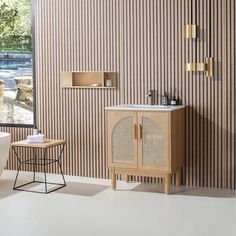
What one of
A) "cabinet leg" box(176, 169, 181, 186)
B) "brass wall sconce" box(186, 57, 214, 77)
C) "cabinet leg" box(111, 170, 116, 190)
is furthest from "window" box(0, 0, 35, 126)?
"brass wall sconce" box(186, 57, 214, 77)

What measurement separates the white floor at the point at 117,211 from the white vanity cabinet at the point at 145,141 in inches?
11.7

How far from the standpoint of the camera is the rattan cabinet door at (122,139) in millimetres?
6242

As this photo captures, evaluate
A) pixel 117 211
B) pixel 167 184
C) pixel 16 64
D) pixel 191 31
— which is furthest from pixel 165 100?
pixel 16 64

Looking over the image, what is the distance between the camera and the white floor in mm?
4883

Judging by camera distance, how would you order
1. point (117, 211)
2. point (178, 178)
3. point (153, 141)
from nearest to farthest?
point (117, 211), point (153, 141), point (178, 178)

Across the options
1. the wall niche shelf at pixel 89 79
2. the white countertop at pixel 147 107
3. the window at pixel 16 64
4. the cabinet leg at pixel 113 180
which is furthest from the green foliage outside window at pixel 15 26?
the cabinet leg at pixel 113 180

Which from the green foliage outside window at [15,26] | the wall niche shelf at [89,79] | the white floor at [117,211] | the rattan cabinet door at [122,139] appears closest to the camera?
the white floor at [117,211]

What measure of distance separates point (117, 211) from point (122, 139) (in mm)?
1069

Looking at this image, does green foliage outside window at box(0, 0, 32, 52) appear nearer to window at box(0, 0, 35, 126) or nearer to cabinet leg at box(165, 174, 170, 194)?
window at box(0, 0, 35, 126)

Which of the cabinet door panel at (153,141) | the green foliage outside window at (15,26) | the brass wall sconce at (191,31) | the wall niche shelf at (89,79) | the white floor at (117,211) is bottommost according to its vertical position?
the white floor at (117,211)

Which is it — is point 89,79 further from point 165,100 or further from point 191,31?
point 191,31

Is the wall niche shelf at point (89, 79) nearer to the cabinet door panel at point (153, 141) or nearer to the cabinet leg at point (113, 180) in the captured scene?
the cabinet door panel at point (153, 141)

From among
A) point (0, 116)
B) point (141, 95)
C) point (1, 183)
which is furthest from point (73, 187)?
point (0, 116)

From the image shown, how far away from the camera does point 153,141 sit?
6.14m
